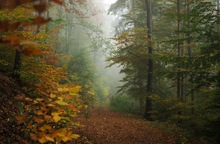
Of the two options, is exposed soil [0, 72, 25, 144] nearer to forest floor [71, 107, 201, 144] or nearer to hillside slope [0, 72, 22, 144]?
hillside slope [0, 72, 22, 144]

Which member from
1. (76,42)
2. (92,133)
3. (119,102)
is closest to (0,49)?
(92,133)

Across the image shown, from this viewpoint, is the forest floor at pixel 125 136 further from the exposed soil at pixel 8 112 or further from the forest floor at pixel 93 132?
the exposed soil at pixel 8 112

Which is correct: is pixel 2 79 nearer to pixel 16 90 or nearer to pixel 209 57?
pixel 16 90

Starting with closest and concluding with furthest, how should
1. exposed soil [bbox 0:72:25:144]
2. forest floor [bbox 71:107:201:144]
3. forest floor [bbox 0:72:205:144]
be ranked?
1. exposed soil [bbox 0:72:25:144]
2. forest floor [bbox 0:72:205:144]
3. forest floor [bbox 71:107:201:144]

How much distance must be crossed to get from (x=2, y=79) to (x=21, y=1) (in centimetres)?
631

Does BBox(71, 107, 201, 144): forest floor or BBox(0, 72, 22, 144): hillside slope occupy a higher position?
BBox(0, 72, 22, 144): hillside slope

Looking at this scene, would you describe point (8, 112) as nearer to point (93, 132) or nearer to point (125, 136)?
point (93, 132)

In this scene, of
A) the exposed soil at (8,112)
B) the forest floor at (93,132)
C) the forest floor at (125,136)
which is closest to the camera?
the exposed soil at (8,112)

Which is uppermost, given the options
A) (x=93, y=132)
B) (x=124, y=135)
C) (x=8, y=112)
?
(x=8, y=112)

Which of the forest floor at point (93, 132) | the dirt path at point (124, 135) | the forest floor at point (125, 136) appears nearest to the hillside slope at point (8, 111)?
the forest floor at point (93, 132)

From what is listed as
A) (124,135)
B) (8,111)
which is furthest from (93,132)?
(8,111)

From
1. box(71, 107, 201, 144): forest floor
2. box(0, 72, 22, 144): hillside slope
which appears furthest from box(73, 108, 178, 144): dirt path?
box(0, 72, 22, 144): hillside slope

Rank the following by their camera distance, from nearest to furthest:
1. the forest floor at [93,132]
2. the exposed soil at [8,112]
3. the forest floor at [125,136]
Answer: the exposed soil at [8,112], the forest floor at [93,132], the forest floor at [125,136]

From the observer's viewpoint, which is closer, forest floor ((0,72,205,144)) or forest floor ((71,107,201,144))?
forest floor ((0,72,205,144))
